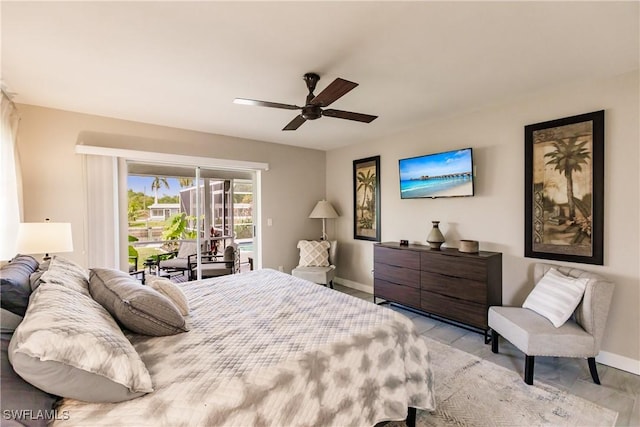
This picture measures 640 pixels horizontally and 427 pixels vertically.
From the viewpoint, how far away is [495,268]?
301cm

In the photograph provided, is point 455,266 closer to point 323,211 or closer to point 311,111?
point 311,111

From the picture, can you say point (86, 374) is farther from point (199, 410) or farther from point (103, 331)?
point (199, 410)

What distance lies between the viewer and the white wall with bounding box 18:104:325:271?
306cm

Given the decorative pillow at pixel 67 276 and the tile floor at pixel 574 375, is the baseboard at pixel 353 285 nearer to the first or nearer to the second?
the tile floor at pixel 574 375

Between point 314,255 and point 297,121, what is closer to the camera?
point 297,121

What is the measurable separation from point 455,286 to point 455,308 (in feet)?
0.79

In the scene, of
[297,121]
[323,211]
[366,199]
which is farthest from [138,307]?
[366,199]

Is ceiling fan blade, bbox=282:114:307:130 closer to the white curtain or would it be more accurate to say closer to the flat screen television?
the flat screen television

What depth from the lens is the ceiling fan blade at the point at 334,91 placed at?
1.97 metres

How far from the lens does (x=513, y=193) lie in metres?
3.07

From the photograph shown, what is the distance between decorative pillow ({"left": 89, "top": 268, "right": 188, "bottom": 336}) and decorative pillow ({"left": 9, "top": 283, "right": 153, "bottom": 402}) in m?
0.30

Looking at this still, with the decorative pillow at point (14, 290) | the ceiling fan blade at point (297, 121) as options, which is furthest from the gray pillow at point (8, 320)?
the ceiling fan blade at point (297, 121)

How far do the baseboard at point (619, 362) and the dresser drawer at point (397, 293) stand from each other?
5.35 feet

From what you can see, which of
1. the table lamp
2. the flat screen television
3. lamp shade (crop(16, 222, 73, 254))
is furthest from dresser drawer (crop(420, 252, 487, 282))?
lamp shade (crop(16, 222, 73, 254))
